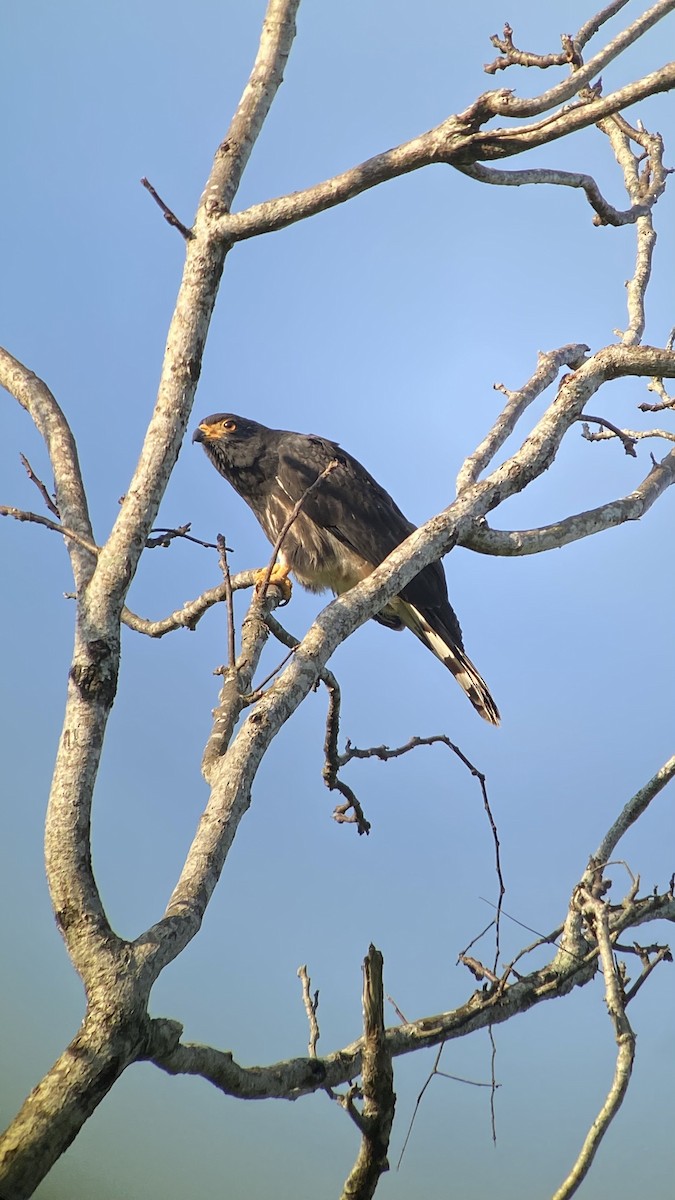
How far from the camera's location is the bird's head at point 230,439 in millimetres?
7383

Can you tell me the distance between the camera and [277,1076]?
311 centimetres

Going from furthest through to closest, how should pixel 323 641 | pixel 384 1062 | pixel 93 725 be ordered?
pixel 323 641
pixel 93 725
pixel 384 1062

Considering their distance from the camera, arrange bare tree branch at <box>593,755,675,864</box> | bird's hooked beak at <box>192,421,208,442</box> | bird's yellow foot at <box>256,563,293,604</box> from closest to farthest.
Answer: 1. bare tree branch at <box>593,755,675,864</box>
2. bird's yellow foot at <box>256,563,293,604</box>
3. bird's hooked beak at <box>192,421,208,442</box>

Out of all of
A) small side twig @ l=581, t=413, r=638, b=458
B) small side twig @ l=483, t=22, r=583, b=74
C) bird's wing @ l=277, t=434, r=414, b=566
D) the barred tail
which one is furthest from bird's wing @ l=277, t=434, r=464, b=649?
small side twig @ l=483, t=22, r=583, b=74

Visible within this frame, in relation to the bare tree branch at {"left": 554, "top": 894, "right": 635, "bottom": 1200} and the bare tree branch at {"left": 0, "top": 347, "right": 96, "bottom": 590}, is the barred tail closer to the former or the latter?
the bare tree branch at {"left": 554, "top": 894, "right": 635, "bottom": 1200}

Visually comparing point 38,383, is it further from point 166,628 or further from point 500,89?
point 500,89

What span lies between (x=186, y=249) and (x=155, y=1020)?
254cm

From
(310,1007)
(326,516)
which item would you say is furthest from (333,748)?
(326,516)

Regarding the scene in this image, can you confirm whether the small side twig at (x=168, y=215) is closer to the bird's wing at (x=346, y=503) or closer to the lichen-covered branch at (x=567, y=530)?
the lichen-covered branch at (x=567, y=530)

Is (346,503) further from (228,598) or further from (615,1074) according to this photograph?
(615,1074)

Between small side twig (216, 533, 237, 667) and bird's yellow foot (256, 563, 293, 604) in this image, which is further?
bird's yellow foot (256, 563, 293, 604)

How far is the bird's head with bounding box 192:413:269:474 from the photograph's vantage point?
7.38 metres

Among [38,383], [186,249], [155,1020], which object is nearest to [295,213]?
[186,249]

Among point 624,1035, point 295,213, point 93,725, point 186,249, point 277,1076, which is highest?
point 295,213
